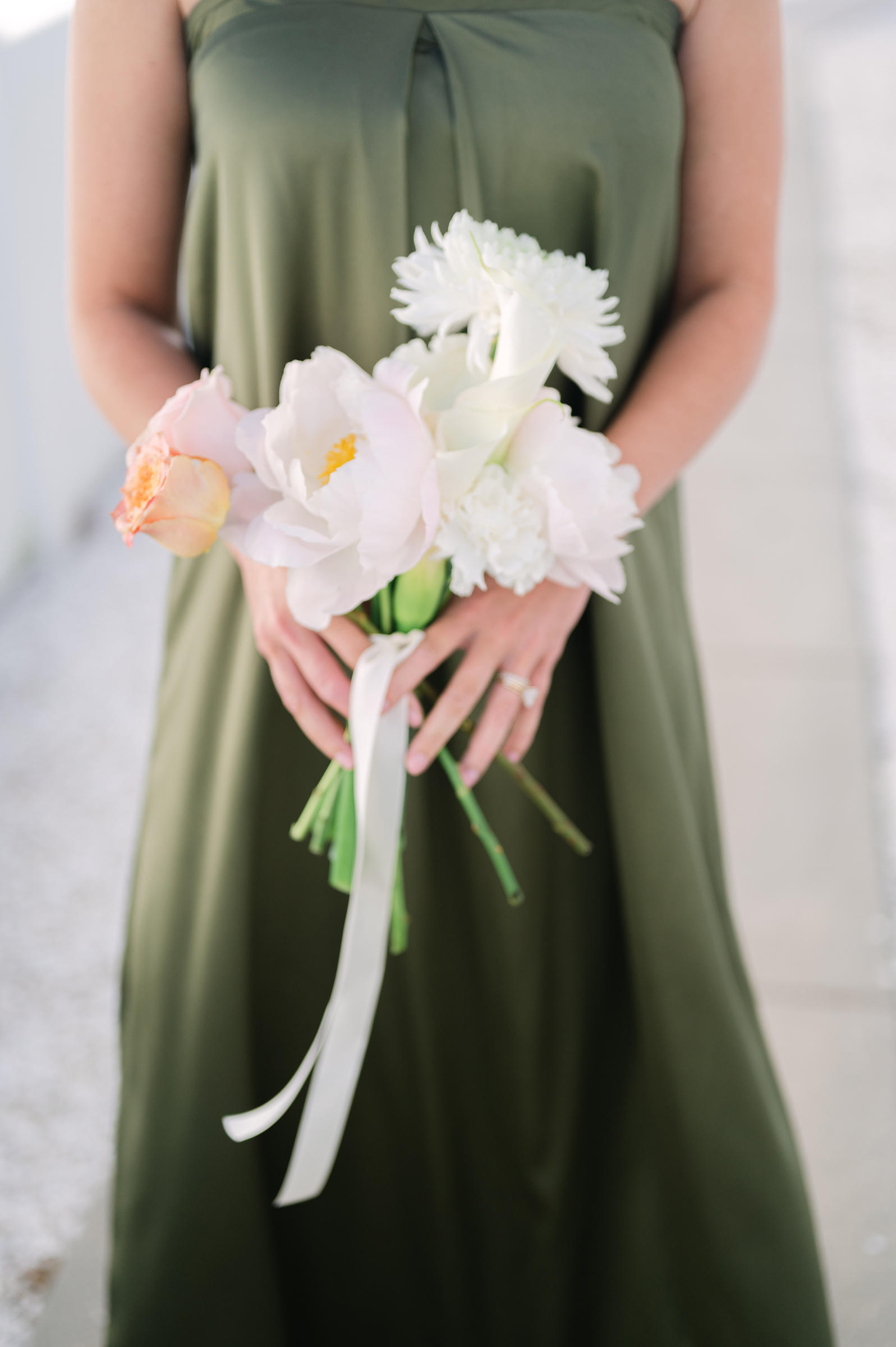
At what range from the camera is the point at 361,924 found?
74 centimetres

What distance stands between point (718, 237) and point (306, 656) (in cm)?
54

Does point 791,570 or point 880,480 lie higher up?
point 880,480

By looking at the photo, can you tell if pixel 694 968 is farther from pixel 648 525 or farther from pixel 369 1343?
pixel 369 1343

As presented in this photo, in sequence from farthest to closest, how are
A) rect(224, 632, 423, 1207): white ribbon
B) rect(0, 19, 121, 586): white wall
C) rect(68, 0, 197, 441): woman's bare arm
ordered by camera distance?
rect(0, 19, 121, 586): white wall < rect(68, 0, 197, 441): woman's bare arm < rect(224, 632, 423, 1207): white ribbon

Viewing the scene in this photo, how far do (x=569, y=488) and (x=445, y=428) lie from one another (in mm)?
81

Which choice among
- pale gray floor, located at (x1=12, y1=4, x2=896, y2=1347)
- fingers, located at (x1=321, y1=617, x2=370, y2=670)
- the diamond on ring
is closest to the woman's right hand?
fingers, located at (x1=321, y1=617, x2=370, y2=670)

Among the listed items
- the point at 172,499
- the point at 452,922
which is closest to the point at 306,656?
the point at 172,499

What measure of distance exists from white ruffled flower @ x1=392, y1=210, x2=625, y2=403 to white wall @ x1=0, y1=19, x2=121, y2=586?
6.74 ft

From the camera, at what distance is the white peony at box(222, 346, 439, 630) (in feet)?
1.88

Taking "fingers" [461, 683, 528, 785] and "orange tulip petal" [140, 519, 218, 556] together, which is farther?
"fingers" [461, 683, 528, 785]

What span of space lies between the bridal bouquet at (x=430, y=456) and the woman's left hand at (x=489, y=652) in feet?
0.34

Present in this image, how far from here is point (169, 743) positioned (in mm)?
1038

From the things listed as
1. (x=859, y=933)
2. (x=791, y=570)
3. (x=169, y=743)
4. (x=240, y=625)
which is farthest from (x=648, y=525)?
(x=791, y=570)

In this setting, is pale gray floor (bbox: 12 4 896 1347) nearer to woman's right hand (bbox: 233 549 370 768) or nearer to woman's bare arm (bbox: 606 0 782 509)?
woman's right hand (bbox: 233 549 370 768)
